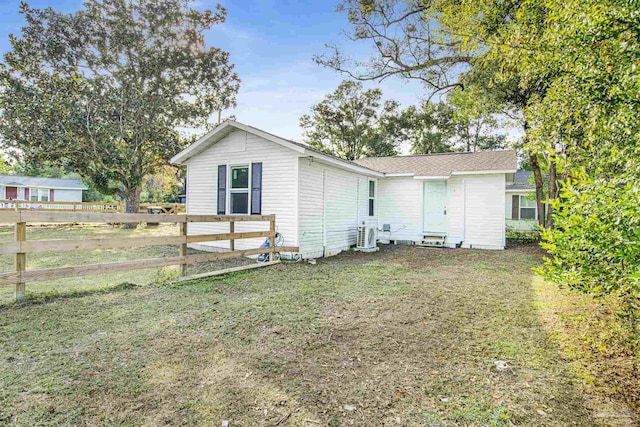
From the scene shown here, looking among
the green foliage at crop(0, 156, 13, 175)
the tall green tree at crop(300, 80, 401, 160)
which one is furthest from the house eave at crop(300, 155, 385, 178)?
the green foliage at crop(0, 156, 13, 175)

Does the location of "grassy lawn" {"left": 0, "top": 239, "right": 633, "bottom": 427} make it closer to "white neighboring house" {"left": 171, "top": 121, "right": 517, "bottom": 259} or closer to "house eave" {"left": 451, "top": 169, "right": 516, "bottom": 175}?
"white neighboring house" {"left": 171, "top": 121, "right": 517, "bottom": 259}

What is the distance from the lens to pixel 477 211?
37.3ft

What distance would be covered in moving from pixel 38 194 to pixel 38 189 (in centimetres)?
49

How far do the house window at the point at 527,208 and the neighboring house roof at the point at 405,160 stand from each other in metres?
8.15

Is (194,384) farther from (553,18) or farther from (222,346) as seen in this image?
(553,18)

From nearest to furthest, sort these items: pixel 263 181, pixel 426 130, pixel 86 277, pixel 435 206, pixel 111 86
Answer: pixel 86 277 → pixel 263 181 → pixel 435 206 → pixel 111 86 → pixel 426 130

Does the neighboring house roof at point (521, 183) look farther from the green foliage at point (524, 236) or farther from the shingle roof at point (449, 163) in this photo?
the shingle roof at point (449, 163)

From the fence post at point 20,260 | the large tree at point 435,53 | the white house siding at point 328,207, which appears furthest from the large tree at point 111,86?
the fence post at point 20,260

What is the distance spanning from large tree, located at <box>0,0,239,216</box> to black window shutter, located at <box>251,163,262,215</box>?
38.8 feet

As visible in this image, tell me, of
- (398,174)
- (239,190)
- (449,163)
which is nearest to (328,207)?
(239,190)

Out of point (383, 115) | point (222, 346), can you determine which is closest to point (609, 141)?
point (222, 346)

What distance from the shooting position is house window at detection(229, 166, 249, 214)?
905 cm

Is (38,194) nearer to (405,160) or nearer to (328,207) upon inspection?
(328,207)

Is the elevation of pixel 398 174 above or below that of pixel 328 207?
above
